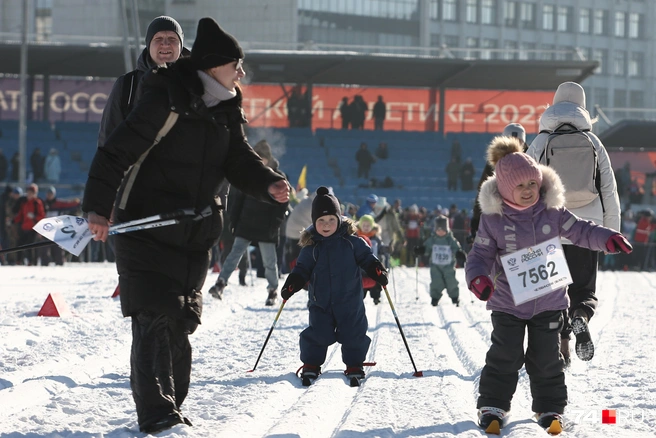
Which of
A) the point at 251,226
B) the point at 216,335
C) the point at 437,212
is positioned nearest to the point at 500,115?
the point at 437,212

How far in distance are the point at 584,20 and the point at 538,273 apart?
3523 inches

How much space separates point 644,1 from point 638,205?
63447 millimetres

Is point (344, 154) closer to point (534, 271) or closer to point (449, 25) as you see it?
point (534, 271)

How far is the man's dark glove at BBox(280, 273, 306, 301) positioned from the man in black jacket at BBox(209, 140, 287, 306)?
5.25 meters

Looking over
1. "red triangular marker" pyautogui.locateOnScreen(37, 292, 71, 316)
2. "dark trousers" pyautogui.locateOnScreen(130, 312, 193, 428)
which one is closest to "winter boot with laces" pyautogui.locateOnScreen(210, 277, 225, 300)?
"red triangular marker" pyautogui.locateOnScreen(37, 292, 71, 316)

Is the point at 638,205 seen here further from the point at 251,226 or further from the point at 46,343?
the point at 46,343

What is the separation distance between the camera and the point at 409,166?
1432 inches

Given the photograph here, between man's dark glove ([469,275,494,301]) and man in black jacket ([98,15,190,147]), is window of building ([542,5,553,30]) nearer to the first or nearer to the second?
man in black jacket ([98,15,190,147])

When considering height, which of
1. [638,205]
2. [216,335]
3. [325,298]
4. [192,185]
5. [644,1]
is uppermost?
[644,1]

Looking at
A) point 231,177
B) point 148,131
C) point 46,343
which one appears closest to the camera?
point 148,131

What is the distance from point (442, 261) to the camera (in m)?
13.7

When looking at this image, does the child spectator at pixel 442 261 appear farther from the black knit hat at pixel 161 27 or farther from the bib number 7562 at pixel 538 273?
the bib number 7562 at pixel 538 273

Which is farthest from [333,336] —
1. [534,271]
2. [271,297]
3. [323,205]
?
[271,297]

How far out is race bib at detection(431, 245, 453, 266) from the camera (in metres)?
13.7
